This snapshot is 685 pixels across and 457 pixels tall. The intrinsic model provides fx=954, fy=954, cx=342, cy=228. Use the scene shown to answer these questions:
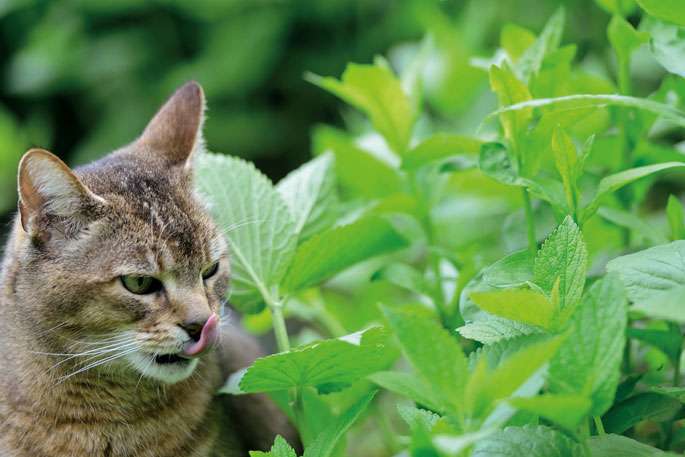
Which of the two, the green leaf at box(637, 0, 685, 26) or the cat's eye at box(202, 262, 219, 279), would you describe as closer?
the green leaf at box(637, 0, 685, 26)

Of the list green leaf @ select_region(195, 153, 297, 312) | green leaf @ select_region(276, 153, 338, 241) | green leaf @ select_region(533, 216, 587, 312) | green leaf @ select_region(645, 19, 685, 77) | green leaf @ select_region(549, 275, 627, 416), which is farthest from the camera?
green leaf @ select_region(276, 153, 338, 241)

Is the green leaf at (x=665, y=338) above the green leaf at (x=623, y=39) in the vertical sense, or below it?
below

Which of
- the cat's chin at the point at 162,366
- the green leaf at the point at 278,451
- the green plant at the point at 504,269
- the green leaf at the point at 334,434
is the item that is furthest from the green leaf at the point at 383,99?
the green leaf at the point at 278,451

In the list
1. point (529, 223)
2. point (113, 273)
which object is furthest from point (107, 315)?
point (529, 223)

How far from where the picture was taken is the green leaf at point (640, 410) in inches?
64.6

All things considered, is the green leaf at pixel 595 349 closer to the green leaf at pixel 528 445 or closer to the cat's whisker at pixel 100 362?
the green leaf at pixel 528 445

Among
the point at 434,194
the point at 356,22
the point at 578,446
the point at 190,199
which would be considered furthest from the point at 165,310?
the point at 356,22

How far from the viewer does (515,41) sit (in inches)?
92.2

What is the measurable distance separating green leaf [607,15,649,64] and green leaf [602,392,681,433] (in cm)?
74

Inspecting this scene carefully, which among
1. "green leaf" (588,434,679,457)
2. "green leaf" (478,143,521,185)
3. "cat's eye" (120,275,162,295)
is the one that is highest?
"green leaf" (478,143,521,185)

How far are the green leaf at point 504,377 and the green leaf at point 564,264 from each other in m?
0.27

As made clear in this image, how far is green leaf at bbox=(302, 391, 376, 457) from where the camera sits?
5.33ft

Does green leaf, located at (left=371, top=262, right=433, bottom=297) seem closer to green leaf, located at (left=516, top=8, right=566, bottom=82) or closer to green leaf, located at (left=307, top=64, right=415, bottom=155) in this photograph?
green leaf, located at (left=307, top=64, right=415, bottom=155)

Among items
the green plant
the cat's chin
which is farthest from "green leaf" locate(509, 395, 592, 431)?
the cat's chin
